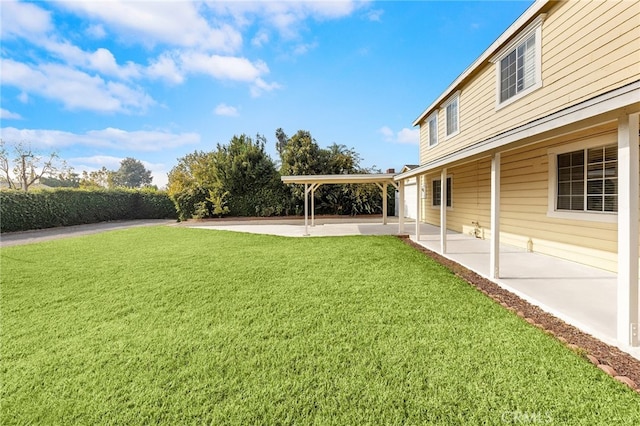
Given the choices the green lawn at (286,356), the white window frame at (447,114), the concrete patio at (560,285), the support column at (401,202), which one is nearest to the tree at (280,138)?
the white window frame at (447,114)

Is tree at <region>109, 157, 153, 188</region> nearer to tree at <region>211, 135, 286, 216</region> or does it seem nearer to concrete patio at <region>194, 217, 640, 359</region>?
tree at <region>211, 135, 286, 216</region>

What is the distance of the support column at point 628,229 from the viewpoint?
2498 mm

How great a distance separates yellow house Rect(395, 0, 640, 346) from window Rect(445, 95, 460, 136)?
1133mm

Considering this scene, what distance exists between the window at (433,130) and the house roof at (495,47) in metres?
0.65

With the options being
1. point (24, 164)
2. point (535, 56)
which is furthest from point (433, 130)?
point (24, 164)

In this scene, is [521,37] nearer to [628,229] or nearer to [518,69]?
[518,69]

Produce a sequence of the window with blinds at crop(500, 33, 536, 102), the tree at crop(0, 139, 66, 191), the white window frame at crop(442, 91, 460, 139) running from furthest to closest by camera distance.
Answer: the tree at crop(0, 139, 66, 191), the white window frame at crop(442, 91, 460, 139), the window with blinds at crop(500, 33, 536, 102)

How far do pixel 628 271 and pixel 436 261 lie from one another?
140 inches

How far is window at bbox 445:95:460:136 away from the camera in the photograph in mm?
9782

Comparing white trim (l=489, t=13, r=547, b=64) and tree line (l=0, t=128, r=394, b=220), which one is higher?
white trim (l=489, t=13, r=547, b=64)

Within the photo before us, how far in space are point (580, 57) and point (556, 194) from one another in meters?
2.58

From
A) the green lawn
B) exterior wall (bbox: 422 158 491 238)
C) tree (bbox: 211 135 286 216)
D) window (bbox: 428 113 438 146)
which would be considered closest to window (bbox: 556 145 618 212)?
exterior wall (bbox: 422 158 491 238)

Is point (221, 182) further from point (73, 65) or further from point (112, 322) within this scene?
point (112, 322)

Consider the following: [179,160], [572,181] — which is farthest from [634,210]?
[179,160]
